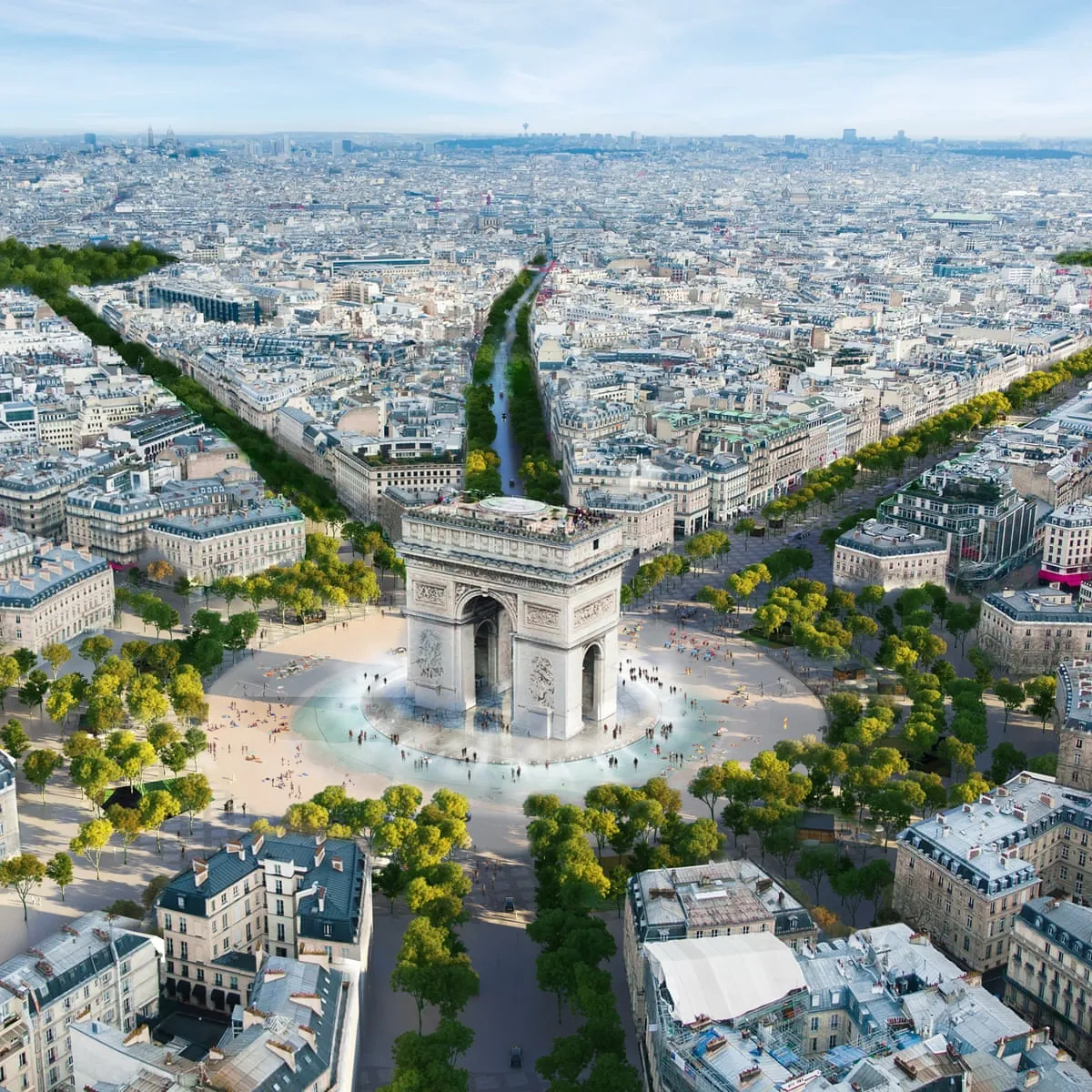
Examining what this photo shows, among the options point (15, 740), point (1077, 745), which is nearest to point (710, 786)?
point (1077, 745)

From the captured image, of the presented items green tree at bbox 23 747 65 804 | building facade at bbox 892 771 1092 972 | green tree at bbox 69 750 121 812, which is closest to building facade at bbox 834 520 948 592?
building facade at bbox 892 771 1092 972

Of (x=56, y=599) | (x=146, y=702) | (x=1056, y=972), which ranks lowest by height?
(x=146, y=702)

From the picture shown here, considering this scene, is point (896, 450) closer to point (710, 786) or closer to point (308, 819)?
point (710, 786)

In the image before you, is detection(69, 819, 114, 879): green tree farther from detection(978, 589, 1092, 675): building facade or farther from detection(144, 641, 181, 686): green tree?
detection(978, 589, 1092, 675): building facade

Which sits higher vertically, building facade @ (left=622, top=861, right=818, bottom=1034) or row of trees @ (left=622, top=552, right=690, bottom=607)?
building facade @ (left=622, top=861, right=818, bottom=1034)

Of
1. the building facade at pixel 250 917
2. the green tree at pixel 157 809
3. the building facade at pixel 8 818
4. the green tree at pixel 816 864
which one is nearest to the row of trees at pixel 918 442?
the green tree at pixel 816 864

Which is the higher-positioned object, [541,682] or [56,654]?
[541,682]

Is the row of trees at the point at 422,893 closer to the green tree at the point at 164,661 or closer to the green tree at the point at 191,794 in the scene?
the green tree at the point at 191,794
